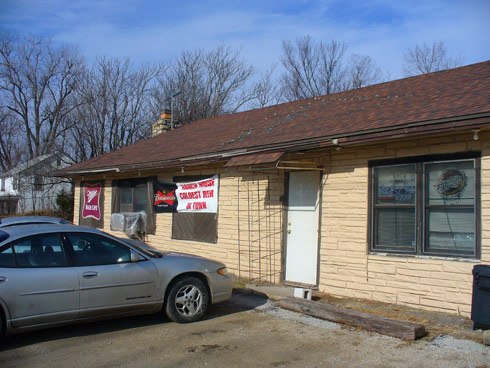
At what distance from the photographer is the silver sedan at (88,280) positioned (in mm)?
5379

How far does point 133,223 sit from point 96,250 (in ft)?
23.8

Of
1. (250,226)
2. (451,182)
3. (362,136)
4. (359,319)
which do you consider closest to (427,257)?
(451,182)

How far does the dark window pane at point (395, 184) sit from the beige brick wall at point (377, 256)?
0.21m

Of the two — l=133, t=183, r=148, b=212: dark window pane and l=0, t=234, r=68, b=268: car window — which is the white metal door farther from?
l=133, t=183, r=148, b=212: dark window pane

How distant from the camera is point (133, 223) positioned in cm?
1327

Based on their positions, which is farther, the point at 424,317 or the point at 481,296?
the point at 424,317

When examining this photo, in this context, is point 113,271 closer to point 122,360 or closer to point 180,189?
point 122,360

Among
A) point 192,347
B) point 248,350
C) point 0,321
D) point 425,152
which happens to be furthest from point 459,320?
point 0,321

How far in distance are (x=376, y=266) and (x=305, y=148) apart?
237 centimetres

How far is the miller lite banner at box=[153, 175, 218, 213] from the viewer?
11.1 m

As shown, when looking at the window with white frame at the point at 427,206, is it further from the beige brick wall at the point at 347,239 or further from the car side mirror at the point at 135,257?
the car side mirror at the point at 135,257

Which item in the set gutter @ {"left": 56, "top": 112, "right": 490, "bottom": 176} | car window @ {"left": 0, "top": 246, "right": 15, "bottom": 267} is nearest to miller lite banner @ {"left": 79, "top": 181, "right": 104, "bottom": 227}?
gutter @ {"left": 56, "top": 112, "right": 490, "bottom": 176}

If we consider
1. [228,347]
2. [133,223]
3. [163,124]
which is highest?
[163,124]

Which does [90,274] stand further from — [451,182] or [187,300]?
[451,182]
